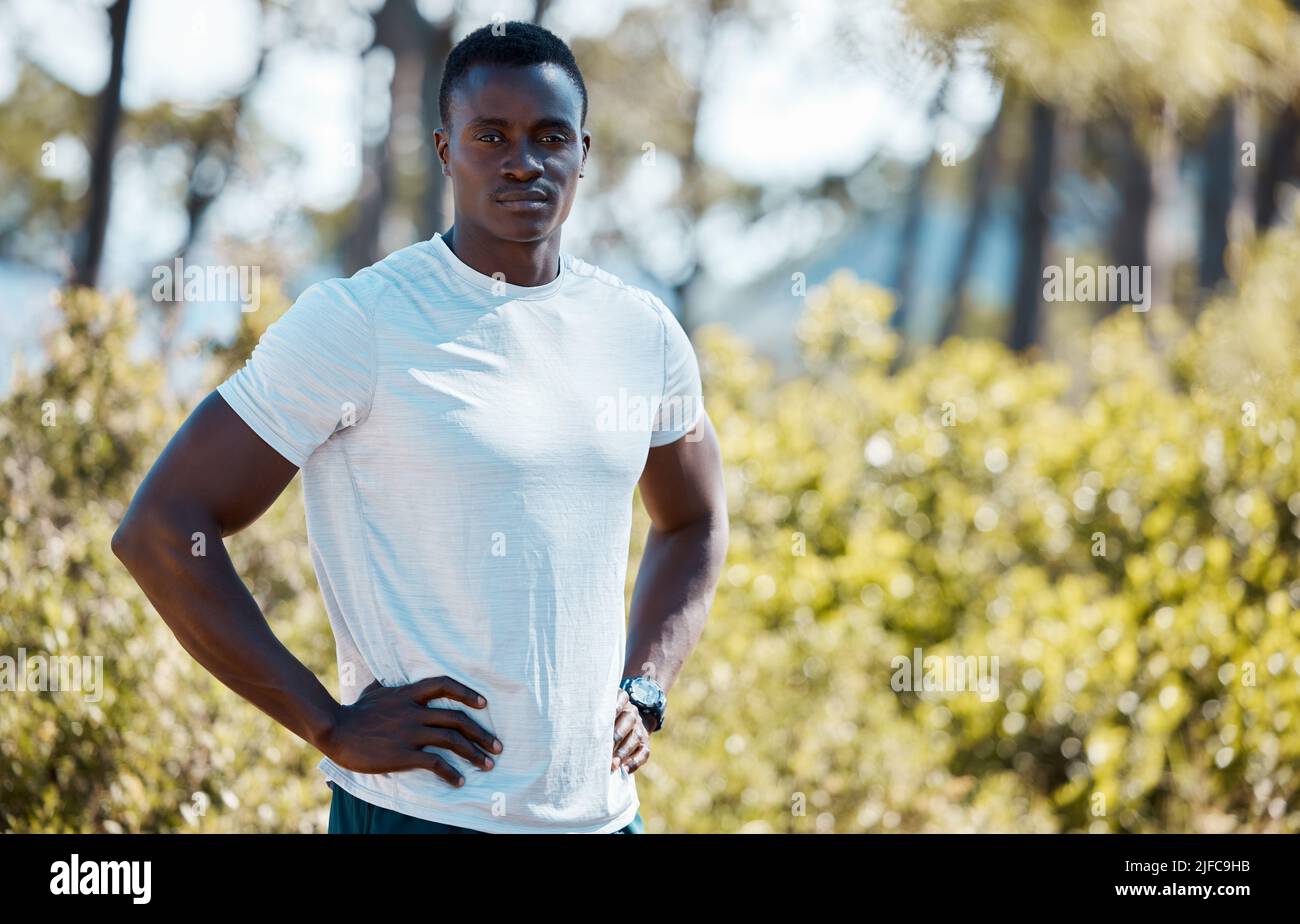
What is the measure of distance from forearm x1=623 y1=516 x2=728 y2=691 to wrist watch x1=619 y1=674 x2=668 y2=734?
1.7 inches

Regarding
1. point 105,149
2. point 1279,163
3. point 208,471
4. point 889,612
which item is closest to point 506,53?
point 208,471

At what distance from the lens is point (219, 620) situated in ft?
6.11

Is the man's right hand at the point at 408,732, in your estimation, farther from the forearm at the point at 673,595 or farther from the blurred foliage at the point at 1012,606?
the blurred foliage at the point at 1012,606

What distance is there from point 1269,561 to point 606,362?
13.1 feet

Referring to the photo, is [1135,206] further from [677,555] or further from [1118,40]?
[677,555]

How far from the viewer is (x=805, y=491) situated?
5.86 metres

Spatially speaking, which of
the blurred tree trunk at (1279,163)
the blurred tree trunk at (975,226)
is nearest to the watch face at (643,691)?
the blurred tree trunk at (1279,163)

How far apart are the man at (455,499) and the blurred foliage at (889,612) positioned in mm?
1463

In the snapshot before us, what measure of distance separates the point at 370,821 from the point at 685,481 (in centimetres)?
81

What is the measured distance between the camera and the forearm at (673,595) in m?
2.40

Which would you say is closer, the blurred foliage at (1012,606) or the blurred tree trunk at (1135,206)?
the blurred foliage at (1012,606)

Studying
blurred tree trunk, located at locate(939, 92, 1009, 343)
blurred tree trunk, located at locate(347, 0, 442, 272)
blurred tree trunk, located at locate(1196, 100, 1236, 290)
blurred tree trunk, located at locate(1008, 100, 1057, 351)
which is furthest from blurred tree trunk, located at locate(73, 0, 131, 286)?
blurred tree trunk, located at locate(939, 92, 1009, 343)

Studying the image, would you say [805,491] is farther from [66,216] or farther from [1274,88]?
[66,216]
